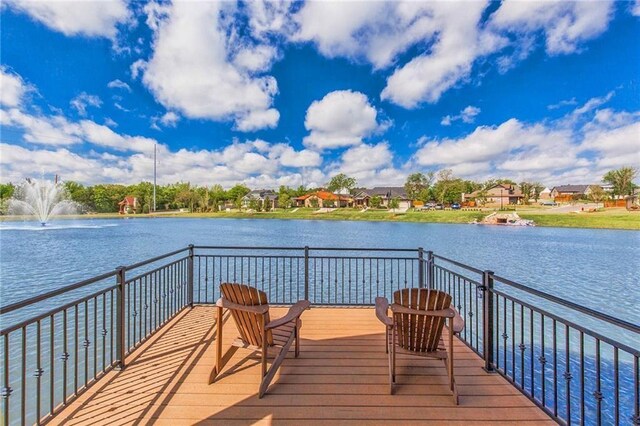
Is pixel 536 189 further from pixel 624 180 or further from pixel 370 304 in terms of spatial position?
pixel 370 304

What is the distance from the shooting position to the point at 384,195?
7244 centimetres

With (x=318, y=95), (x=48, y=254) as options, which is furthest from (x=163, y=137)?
(x=48, y=254)

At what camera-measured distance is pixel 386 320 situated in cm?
235

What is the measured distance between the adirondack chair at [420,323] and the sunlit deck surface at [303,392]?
8.8 inches

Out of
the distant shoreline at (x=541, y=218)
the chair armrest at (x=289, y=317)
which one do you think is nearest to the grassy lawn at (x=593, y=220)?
the distant shoreline at (x=541, y=218)

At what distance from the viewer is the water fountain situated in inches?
1378

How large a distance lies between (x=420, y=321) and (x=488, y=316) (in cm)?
90

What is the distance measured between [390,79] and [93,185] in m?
60.4

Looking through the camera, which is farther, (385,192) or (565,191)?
(385,192)

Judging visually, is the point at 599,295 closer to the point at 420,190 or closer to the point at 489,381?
the point at 489,381

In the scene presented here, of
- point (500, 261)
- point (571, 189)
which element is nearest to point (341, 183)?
point (571, 189)

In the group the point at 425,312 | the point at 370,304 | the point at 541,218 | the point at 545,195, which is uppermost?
the point at 545,195

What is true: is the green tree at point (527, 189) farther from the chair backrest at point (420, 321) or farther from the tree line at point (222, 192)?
the chair backrest at point (420, 321)

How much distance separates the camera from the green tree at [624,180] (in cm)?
4828
